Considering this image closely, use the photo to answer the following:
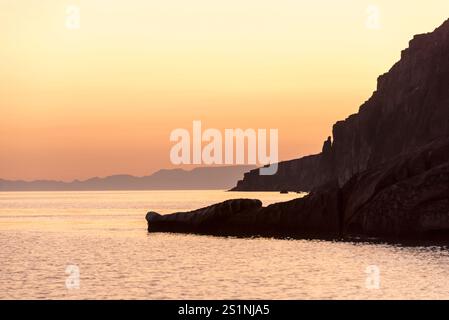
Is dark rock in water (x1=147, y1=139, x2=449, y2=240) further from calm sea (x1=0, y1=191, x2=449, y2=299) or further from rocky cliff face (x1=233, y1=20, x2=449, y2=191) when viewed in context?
rocky cliff face (x1=233, y1=20, x2=449, y2=191)

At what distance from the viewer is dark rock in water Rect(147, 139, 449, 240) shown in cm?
6241

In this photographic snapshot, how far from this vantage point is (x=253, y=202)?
254 ft

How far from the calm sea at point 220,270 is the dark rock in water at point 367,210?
12.4ft

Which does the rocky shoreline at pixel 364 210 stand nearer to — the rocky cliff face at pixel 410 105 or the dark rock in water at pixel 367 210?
the dark rock in water at pixel 367 210

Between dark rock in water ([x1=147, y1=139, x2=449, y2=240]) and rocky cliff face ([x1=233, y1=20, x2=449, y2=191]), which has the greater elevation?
rocky cliff face ([x1=233, y1=20, x2=449, y2=191])

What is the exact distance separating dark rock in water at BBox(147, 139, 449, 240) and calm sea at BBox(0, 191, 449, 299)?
12.4ft

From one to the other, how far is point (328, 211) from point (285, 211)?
4518 millimetres

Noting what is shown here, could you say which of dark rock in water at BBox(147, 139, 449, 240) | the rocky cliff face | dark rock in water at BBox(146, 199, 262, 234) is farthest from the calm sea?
the rocky cliff face
